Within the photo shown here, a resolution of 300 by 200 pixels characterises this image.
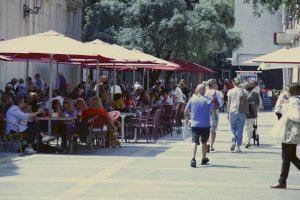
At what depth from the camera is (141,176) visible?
13.4 m

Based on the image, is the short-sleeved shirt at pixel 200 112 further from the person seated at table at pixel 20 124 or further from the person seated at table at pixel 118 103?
the person seated at table at pixel 118 103

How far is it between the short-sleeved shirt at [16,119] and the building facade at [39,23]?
10.2 meters

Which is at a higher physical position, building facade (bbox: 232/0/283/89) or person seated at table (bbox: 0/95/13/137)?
building facade (bbox: 232/0/283/89)

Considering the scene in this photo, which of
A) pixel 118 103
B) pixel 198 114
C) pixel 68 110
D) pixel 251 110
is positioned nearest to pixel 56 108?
pixel 68 110

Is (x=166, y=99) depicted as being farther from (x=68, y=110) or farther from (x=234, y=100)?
(x=68, y=110)

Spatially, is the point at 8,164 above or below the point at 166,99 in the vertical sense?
below

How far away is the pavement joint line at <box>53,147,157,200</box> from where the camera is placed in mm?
11086

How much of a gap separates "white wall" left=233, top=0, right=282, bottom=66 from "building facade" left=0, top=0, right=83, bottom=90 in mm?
28753

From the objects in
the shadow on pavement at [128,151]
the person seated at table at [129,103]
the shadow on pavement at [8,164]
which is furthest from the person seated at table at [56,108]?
the person seated at table at [129,103]

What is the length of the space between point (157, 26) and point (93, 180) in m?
28.8

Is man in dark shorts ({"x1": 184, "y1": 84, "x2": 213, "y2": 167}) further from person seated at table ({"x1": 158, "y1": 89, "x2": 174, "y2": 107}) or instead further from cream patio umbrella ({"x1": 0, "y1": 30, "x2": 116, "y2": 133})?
person seated at table ({"x1": 158, "y1": 89, "x2": 174, "y2": 107})

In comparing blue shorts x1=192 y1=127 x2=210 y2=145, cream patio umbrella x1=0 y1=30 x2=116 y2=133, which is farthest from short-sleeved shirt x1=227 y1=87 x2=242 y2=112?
blue shorts x1=192 y1=127 x2=210 y2=145

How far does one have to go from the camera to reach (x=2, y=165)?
590 inches

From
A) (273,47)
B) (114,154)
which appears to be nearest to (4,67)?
(114,154)
